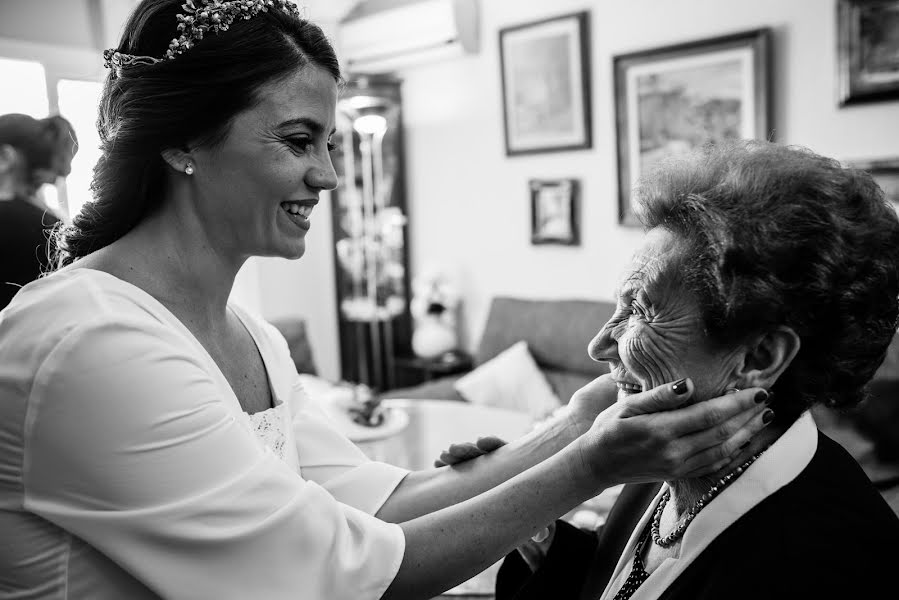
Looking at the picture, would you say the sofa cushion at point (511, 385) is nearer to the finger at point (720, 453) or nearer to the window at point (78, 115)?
the window at point (78, 115)

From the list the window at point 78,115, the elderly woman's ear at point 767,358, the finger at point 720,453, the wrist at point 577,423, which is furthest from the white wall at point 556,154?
the finger at point 720,453

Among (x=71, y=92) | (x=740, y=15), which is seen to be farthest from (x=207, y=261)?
(x=71, y=92)

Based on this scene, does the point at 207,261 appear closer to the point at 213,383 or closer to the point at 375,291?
the point at 213,383

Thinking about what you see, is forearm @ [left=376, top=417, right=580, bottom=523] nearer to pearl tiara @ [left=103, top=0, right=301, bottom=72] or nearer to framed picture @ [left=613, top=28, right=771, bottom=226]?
pearl tiara @ [left=103, top=0, right=301, bottom=72]

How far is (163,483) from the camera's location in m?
0.95

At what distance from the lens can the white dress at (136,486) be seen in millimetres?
945

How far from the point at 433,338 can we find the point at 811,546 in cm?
406

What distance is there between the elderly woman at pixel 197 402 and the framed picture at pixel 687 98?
2560 millimetres

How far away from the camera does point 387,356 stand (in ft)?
18.0

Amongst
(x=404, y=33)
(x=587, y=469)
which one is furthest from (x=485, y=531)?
(x=404, y=33)

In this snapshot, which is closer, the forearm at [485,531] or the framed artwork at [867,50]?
the forearm at [485,531]

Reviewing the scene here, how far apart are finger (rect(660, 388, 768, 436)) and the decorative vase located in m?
4.03

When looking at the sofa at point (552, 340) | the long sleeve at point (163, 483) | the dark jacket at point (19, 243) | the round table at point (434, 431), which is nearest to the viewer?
the long sleeve at point (163, 483)

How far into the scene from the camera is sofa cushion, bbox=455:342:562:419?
164 inches
